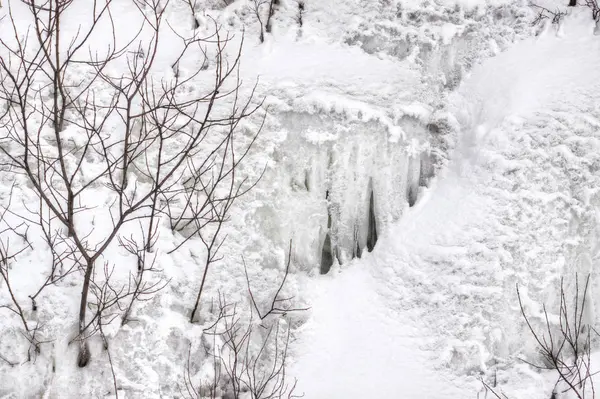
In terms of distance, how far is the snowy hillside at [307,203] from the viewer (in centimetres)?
423

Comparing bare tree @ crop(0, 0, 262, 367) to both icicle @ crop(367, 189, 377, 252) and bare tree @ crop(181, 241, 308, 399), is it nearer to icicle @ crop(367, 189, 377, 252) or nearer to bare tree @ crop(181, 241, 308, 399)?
bare tree @ crop(181, 241, 308, 399)

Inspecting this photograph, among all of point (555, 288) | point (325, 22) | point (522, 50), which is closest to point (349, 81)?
point (325, 22)

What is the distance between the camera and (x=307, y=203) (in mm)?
5312

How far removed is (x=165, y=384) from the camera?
420 cm

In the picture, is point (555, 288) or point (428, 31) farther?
point (428, 31)

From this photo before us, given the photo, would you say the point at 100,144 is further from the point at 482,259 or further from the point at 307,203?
the point at 482,259

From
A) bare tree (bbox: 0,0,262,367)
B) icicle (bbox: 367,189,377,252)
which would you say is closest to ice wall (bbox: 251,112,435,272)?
icicle (bbox: 367,189,377,252)

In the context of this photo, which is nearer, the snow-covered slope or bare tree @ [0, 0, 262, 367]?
bare tree @ [0, 0, 262, 367]

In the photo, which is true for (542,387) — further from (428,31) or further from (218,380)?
(428,31)

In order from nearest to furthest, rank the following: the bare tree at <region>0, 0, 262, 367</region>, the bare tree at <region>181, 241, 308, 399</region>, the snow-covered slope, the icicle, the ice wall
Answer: the bare tree at <region>0, 0, 262, 367</region>, the bare tree at <region>181, 241, 308, 399</region>, the snow-covered slope, the ice wall, the icicle

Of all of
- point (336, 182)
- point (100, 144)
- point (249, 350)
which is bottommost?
point (249, 350)

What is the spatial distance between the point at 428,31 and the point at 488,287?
267 centimetres

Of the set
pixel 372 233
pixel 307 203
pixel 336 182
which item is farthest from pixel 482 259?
pixel 307 203

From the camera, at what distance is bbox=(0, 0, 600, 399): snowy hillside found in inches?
166
